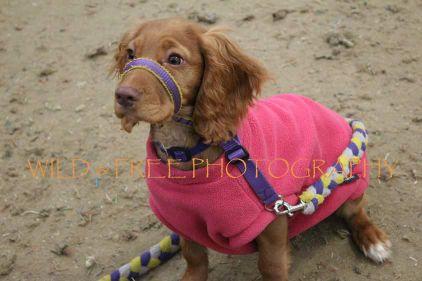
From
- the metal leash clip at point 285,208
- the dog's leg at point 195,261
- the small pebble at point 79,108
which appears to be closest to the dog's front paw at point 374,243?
the metal leash clip at point 285,208

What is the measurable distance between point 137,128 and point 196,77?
Answer: 6.64 ft

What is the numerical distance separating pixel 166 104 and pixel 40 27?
13.7 feet

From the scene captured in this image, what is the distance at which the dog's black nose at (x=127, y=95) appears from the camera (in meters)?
2.04

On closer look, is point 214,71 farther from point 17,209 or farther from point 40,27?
point 40,27

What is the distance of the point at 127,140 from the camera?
163 inches

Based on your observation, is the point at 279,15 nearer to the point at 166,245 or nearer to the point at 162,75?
the point at 166,245

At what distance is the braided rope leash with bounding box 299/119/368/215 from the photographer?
8.75 feet

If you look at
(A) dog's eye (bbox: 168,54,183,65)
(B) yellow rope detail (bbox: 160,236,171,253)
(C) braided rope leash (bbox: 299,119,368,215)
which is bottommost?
(B) yellow rope detail (bbox: 160,236,171,253)

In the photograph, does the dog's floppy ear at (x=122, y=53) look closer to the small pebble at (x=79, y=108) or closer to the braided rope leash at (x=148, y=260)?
the braided rope leash at (x=148, y=260)

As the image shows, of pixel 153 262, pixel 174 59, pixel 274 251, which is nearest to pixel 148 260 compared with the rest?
pixel 153 262

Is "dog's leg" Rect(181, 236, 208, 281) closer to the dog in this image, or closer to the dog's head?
the dog

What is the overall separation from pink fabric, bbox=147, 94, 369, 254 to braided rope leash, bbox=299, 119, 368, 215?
1.8 inches

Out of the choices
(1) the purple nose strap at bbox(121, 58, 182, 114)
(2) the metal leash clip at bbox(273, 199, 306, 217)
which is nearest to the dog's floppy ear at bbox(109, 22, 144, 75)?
(1) the purple nose strap at bbox(121, 58, 182, 114)

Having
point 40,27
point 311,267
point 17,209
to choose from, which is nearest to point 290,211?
point 311,267
